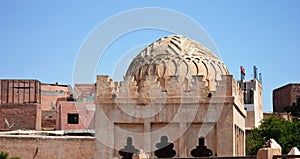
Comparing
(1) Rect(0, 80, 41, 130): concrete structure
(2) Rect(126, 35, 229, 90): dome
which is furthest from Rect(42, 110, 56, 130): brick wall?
(2) Rect(126, 35, 229, 90): dome

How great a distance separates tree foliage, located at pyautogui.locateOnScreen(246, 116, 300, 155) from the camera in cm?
2780

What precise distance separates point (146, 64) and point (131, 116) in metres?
2.38

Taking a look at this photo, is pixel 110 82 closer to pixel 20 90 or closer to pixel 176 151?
pixel 176 151

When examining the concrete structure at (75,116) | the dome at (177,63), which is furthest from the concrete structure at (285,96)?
the dome at (177,63)

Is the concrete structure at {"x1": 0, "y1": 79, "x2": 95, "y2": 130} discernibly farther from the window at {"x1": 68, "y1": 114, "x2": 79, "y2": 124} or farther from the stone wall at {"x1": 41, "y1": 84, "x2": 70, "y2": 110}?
the stone wall at {"x1": 41, "y1": 84, "x2": 70, "y2": 110}

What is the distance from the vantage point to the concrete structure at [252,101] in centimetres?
3619

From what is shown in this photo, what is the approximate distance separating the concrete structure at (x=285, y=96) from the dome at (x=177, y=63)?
33.5 metres

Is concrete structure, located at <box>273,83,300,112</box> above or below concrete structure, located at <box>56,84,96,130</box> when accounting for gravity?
above

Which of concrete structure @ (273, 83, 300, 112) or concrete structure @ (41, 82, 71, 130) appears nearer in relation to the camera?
concrete structure @ (41, 82, 71, 130)

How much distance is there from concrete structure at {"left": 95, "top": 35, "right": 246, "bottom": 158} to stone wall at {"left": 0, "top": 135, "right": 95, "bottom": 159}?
299 cm

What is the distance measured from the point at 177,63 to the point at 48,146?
6.49m

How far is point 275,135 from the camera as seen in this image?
29.0 meters

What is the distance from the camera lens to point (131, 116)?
18.9 metres

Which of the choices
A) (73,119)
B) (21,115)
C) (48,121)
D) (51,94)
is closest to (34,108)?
(21,115)
